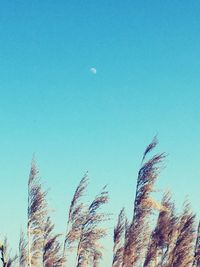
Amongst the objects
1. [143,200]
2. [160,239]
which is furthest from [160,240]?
[143,200]

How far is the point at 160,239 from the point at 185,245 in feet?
2.79

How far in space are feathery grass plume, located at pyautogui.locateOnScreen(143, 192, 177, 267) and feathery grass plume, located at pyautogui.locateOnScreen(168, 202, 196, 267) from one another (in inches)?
14.8

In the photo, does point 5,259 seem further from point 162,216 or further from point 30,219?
point 162,216

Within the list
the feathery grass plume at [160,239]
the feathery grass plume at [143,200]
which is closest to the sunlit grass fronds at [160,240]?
the feathery grass plume at [160,239]

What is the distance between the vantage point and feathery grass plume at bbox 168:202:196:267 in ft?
47.3

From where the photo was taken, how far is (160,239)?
1449cm

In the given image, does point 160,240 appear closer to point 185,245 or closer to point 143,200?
point 185,245

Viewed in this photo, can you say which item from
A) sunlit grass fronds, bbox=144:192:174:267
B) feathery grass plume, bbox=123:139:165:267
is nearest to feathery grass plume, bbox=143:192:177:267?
sunlit grass fronds, bbox=144:192:174:267

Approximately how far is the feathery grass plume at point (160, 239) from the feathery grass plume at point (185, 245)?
1.23 feet

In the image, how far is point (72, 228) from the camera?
11.2m

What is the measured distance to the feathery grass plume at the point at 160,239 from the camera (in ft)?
46.6

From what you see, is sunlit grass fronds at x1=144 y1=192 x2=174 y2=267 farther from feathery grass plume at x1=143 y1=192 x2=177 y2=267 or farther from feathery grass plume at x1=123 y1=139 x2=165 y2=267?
feathery grass plume at x1=123 y1=139 x2=165 y2=267

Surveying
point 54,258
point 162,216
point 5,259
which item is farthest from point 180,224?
point 5,259

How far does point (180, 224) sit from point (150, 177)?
17.6ft
